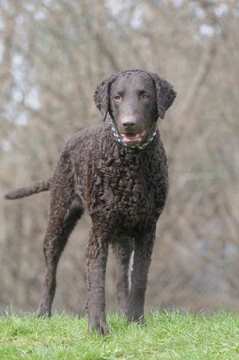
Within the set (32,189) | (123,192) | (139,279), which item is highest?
(123,192)

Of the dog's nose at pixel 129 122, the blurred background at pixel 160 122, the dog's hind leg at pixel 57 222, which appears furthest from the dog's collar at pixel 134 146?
the blurred background at pixel 160 122

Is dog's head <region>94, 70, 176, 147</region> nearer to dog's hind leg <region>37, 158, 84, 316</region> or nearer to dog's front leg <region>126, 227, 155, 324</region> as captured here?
dog's front leg <region>126, 227, 155, 324</region>

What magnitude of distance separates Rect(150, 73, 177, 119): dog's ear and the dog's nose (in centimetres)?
38

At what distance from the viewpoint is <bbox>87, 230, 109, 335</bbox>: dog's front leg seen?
5793mm

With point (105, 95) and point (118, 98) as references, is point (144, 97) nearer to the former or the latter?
point (118, 98)

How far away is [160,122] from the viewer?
44.6 feet

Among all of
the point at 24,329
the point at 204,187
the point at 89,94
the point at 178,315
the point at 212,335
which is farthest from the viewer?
the point at 204,187

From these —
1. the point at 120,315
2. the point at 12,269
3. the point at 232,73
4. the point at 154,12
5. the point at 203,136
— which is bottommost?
the point at 12,269

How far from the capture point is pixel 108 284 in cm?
1514

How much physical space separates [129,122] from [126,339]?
5.04 feet

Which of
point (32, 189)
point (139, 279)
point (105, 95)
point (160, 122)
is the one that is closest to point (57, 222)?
point (32, 189)

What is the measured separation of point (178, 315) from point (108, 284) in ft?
28.9

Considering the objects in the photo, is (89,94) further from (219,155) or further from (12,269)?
(12,269)

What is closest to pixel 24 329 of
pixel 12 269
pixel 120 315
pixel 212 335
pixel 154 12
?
pixel 120 315
